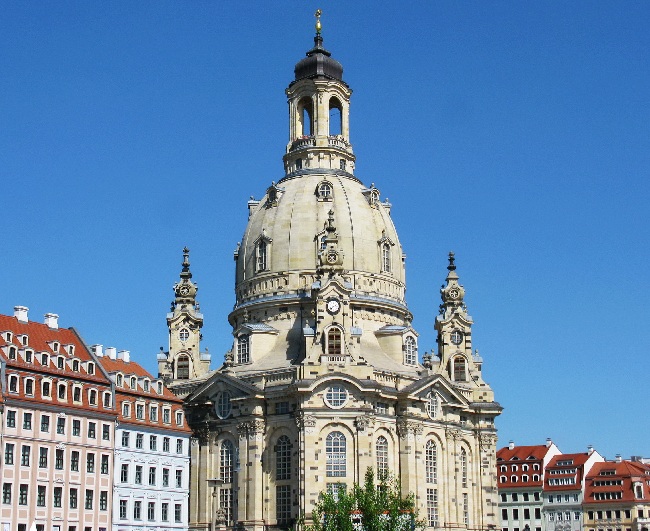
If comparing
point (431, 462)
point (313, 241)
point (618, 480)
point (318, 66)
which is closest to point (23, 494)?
point (431, 462)

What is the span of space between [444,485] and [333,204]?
32390mm

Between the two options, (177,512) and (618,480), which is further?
(618,480)

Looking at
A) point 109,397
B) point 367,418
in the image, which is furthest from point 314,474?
point 109,397

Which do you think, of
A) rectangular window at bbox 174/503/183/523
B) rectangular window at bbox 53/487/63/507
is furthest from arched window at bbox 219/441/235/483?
rectangular window at bbox 53/487/63/507

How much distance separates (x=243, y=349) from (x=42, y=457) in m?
34.1

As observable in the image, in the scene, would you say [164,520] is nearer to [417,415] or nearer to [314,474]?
[314,474]

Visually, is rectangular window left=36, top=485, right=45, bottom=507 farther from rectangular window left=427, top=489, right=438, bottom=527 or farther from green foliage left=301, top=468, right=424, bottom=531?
rectangular window left=427, top=489, right=438, bottom=527

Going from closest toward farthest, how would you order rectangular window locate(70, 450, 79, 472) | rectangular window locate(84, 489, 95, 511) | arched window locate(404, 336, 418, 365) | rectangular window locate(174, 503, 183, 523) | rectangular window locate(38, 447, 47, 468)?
rectangular window locate(38, 447, 47, 468) < rectangular window locate(70, 450, 79, 472) < rectangular window locate(84, 489, 95, 511) < rectangular window locate(174, 503, 183, 523) < arched window locate(404, 336, 418, 365)

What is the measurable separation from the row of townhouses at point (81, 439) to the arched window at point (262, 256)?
21.9 m

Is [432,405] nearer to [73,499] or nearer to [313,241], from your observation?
[313,241]

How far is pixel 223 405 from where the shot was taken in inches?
4345

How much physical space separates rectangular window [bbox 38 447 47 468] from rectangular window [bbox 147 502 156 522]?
1338 cm

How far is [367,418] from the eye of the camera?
103 m

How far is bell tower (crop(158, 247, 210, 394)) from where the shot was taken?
395 feet
